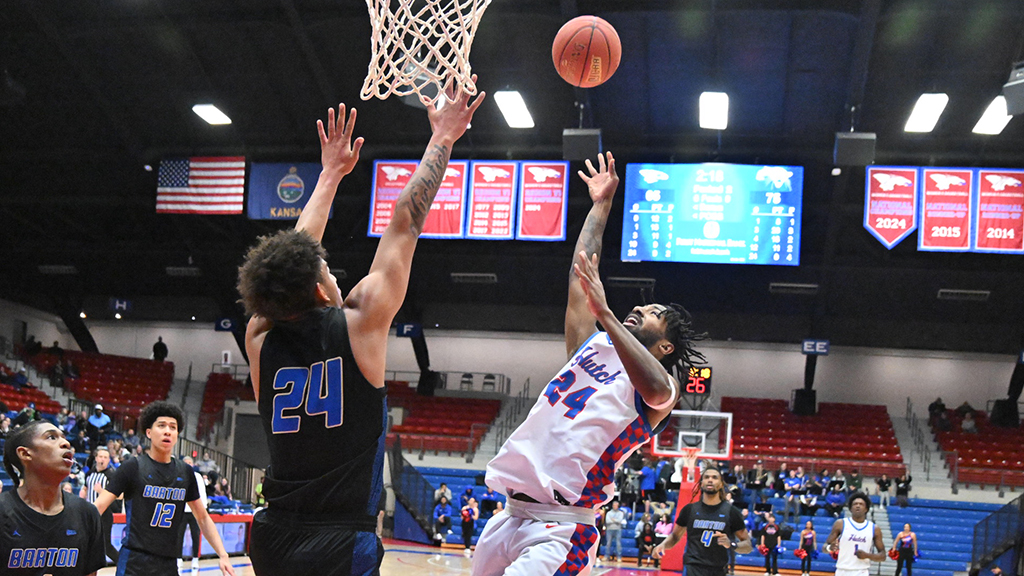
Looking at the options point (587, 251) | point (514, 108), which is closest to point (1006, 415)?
point (514, 108)

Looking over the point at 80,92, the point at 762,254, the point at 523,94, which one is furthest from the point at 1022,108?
the point at 80,92

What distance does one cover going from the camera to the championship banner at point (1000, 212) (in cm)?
1677

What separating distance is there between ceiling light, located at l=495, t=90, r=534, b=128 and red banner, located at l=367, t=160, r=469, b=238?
123cm

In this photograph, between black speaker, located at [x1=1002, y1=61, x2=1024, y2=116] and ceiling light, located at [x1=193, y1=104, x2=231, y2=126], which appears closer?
black speaker, located at [x1=1002, y1=61, x2=1024, y2=116]

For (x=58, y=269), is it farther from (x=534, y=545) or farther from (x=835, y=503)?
(x=534, y=545)

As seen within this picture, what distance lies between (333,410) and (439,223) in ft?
51.3

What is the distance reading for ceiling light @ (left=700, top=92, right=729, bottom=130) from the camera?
55.0 ft

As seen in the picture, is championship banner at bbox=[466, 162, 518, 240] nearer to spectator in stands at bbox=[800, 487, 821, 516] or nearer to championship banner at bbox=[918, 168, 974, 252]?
championship banner at bbox=[918, 168, 974, 252]

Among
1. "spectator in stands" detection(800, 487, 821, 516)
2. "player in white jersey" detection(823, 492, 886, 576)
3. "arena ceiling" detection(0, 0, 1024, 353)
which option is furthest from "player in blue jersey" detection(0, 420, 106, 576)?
"spectator in stands" detection(800, 487, 821, 516)

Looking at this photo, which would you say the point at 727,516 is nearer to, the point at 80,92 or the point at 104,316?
the point at 80,92

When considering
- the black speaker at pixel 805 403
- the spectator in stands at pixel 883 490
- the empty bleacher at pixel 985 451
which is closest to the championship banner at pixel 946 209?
the spectator in stands at pixel 883 490

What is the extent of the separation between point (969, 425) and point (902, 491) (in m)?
4.16

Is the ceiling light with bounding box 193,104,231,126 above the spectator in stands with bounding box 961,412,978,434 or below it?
above

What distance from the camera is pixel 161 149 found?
68.9 ft
